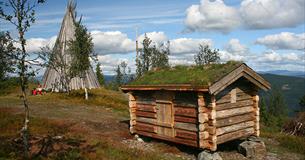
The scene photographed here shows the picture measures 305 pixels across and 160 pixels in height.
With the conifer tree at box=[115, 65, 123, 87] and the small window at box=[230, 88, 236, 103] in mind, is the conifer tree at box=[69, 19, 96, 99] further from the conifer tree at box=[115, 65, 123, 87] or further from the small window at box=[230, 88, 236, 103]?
the conifer tree at box=[115, 65, 123, 87]

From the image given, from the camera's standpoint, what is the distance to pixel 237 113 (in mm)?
13867

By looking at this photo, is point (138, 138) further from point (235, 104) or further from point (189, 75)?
point (235, 104)

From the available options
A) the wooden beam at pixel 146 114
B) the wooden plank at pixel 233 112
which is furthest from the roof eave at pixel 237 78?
the wooden beam at pixel 146 114

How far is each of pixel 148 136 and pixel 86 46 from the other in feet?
62.3

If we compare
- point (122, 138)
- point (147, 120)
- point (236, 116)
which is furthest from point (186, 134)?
point (122, 138)

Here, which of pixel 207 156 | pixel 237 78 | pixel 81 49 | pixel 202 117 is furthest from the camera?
pixel 81 49

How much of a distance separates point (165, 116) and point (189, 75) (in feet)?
7.48

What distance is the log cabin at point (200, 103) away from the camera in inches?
489

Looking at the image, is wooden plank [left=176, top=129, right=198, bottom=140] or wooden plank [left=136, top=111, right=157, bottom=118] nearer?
wooden plank [left=176, top=129, right=198, bottom=140]

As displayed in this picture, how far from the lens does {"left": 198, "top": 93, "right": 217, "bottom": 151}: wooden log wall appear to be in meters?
12.3

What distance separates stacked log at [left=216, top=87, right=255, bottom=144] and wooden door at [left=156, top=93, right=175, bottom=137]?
7.20 feet

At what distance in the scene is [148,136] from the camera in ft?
51.3

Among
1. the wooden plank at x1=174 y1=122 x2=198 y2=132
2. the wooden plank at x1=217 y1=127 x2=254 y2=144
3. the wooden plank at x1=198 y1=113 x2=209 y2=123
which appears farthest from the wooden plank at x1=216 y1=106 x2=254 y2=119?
the wooden plank at x1=174 y1=122 x2=198 y2=132

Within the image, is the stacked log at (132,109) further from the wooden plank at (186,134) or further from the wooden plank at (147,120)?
the wooden plank at (186,134)
